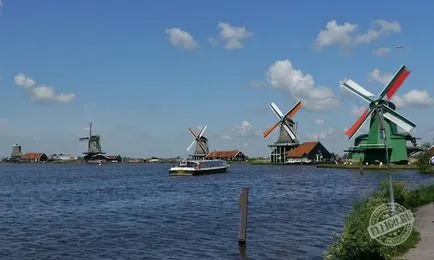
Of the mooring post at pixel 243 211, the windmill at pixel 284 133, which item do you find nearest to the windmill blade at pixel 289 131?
the windmill at pixel 284 133

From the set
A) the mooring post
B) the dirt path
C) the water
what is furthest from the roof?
the mooring post

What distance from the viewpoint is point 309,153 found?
163125 millimetres

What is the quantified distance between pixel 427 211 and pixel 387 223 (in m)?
12.6

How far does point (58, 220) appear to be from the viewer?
3631 cm

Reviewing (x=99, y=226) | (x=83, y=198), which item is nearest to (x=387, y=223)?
(x=99, y=226)

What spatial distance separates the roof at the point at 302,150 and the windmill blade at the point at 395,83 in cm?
5451

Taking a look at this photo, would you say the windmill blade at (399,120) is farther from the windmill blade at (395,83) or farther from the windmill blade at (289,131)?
the windmill blade at (289,131)

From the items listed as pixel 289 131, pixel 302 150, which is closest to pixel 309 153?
pixel 302 150

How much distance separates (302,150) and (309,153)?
261 cm

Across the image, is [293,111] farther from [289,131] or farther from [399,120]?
[399,120]

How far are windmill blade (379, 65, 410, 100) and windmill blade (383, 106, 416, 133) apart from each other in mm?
3099

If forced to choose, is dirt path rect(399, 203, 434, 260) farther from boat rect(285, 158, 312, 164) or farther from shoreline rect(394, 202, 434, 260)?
boat rect(285, 158, 312, 164)

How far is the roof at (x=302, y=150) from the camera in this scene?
534 feet

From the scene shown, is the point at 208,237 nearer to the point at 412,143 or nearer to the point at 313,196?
the point at 313,196
